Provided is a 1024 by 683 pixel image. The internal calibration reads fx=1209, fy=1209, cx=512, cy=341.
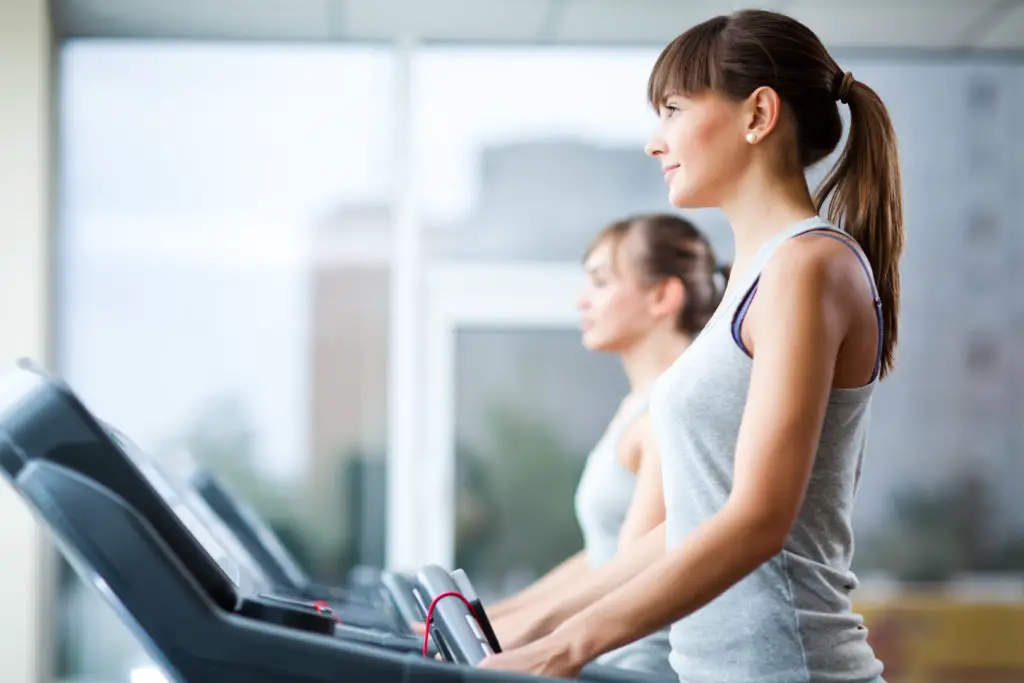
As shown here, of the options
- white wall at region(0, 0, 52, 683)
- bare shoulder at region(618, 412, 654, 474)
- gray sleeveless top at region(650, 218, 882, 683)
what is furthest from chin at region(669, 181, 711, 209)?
white wall at region(0, 0, 52, 683)

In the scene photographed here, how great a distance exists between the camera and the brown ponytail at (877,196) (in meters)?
1.27

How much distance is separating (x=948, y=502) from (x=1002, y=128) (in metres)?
1.41

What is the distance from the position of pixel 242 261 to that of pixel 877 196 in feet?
11.2

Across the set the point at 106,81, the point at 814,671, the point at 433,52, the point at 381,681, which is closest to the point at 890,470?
the point at 433,52

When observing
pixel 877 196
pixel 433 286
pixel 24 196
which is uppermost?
pixel 24 196

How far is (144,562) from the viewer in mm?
948

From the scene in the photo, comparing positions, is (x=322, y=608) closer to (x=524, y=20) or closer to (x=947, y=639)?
(x=524, y=20)

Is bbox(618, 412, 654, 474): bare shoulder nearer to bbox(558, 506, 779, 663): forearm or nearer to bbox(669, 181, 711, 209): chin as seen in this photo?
bbox(669, 181, 711, 209): chin

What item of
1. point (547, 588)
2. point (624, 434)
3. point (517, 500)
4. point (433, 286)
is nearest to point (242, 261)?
point (433, 286)

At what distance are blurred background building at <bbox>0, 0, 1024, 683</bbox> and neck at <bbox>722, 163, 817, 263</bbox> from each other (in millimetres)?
3123

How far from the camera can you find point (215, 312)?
4.37 meters

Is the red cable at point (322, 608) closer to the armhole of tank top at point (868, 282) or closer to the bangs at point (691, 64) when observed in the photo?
the armhole of tank top at point (868, 282)

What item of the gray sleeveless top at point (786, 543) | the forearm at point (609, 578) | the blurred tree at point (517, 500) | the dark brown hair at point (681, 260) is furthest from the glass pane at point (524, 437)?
the gray sleeveless top at point (786, 543)

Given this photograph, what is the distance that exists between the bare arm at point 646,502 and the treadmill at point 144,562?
0.77 metres
